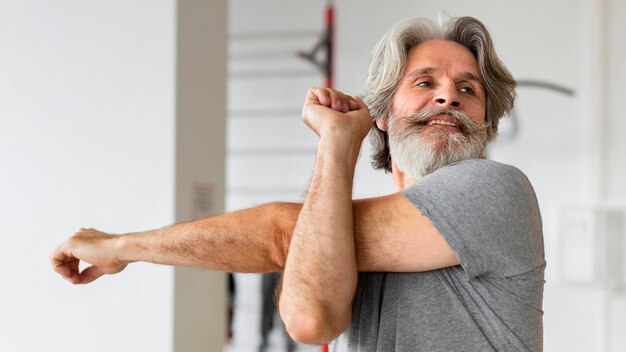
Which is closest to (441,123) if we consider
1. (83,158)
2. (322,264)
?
(322,264)

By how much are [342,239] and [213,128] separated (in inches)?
62.9

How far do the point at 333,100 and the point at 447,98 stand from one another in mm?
228

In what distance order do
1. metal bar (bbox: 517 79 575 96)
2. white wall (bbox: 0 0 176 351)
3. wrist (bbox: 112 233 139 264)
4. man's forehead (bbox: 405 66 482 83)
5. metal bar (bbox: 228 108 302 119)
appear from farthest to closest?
metal bar (bbox: 228 108 302 119)
metal bar (bbox: 517 79 575 96)
white wall (bbox: 0 0 176 351)
man's forehead (bbox: 405 66 482 83)
wrist (bbox: 112 233 139 264)

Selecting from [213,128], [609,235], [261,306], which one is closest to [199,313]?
[213,128]

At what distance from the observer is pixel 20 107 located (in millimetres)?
2584

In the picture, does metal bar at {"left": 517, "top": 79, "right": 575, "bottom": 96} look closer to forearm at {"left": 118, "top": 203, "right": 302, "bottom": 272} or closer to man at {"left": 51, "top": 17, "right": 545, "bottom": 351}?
man at {"left": 51, "top": 17, "right": 545, "bottom": 351}

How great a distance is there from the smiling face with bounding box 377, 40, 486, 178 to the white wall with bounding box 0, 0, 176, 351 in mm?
1114

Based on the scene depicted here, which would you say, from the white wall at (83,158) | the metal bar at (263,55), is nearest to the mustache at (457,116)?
the white wall at (83,158)

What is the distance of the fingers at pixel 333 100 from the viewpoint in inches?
51.2

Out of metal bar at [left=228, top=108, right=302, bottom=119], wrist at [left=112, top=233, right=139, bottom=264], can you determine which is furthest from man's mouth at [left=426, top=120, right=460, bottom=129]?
metal bar at [left=228, top=108, right=302, bottom=119]

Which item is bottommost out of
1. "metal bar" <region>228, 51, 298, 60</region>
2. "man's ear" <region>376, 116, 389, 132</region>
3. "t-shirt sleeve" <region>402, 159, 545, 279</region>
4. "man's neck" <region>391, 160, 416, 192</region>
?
"t-shirt sleeve" <region>402, 159, 545, 279</region>

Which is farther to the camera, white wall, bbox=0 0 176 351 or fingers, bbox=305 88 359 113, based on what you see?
white wall, bbox=0 0 176 351

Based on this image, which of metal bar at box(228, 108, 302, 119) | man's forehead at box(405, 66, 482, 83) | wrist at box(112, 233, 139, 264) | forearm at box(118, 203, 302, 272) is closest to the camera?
forearm at box(118, 203, 302, 272)

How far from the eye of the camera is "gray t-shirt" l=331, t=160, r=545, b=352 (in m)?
1.19
